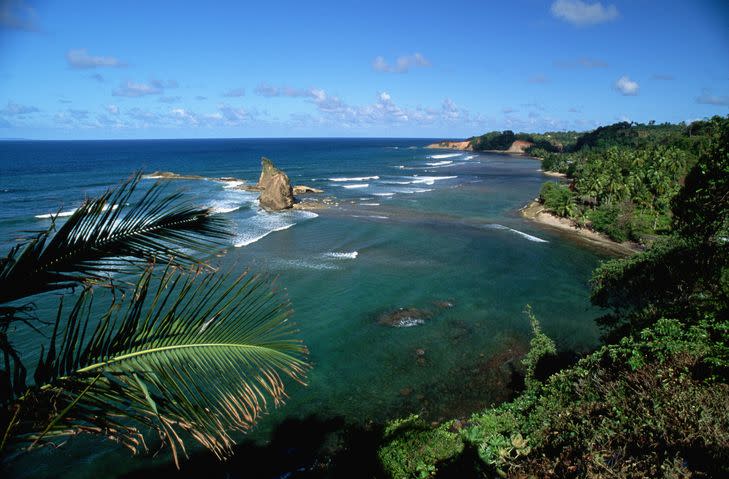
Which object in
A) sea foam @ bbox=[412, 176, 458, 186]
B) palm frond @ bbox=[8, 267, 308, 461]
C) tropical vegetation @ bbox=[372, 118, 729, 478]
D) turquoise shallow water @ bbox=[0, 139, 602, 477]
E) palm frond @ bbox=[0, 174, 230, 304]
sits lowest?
turquoise shallow water @ bbox=[0, 139, 602, 477]

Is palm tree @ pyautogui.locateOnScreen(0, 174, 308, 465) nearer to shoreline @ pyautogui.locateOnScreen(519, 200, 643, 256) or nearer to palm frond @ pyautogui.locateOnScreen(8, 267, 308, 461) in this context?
palm frond @ pyautogui.locateOnScreen(8, 267, 308, 461)

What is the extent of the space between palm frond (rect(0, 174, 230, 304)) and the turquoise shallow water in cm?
35

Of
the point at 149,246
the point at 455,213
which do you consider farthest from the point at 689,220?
the point at 455,213

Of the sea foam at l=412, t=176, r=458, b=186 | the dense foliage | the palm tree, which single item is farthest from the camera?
the sea foam at l=412, t=176, r=458, b=186

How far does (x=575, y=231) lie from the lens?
38906 millimetres

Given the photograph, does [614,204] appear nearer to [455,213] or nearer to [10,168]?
[455,213]

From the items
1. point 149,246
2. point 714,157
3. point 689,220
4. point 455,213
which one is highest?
point 714,157

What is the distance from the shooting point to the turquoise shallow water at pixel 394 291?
48.1 ft

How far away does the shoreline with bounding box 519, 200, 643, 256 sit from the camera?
33.5 m

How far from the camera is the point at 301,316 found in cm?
2094

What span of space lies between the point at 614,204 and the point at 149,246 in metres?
48.2

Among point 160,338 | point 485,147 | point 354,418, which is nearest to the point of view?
point 160,338

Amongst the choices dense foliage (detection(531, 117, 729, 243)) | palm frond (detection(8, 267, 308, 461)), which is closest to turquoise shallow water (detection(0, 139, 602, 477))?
palm frond (detection(8, 267, 308, 461))

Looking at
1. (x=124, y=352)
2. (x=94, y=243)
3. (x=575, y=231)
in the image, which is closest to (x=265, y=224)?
(x=575, y=231)
